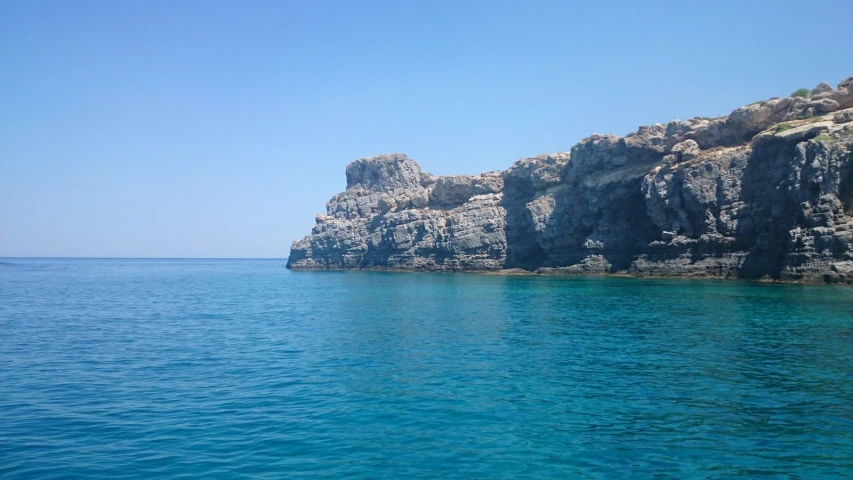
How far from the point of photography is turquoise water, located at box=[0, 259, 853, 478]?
41.6 feet

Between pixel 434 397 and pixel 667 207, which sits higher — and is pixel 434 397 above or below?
below

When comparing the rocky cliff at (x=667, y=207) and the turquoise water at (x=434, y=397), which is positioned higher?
the rocky cliff at (x=667, y=207)

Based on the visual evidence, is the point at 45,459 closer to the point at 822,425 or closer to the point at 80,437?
the point at 80,437

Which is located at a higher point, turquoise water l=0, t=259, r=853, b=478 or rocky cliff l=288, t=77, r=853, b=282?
rocky cliff l=288, t=77, r=853, b=282

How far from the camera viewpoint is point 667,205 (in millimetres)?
79000

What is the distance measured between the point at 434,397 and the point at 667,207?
71.4m

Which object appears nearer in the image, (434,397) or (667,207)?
(434,397)

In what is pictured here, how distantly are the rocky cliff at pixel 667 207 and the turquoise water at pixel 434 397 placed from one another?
31690mm

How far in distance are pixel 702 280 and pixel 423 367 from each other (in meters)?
61.9

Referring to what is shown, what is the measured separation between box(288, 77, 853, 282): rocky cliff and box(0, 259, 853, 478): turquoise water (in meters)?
31.7

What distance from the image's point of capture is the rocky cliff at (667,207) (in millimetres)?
61281

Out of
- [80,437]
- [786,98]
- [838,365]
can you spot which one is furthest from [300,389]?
[786,98]

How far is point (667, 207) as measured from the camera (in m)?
79.4

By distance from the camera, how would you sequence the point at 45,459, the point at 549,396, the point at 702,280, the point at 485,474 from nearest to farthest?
1. the point at 485,474
2. the point at 45,459
3. the point at 549,396
4. the point at 702,280
